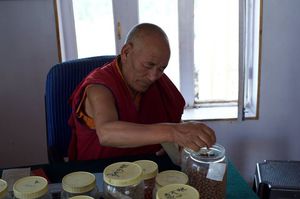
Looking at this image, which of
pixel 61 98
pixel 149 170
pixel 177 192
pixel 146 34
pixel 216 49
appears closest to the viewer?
pixel 177 192

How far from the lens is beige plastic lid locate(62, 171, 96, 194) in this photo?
0.65m

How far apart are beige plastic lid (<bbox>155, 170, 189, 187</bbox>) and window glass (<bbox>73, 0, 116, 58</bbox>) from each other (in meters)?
1.24

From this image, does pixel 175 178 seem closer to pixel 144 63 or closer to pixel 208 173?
pixel 208 173

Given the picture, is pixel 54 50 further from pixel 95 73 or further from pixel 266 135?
pixel 266 135

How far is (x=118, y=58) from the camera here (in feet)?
3.92

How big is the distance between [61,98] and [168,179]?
73cm

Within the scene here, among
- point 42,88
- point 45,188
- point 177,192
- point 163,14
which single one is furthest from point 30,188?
point 163,14

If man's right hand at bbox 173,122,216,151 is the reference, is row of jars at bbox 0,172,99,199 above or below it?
below

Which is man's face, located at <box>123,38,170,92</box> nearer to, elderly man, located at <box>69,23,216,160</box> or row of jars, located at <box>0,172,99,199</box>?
elderly man, located at <box>69,23,216,160</box>

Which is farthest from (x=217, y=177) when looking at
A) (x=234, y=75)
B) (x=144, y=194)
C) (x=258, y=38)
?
(x=234, y=75)

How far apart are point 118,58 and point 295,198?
897 millimetres

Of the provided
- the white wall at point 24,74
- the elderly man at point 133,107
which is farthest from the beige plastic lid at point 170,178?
the white wall at point 24,74

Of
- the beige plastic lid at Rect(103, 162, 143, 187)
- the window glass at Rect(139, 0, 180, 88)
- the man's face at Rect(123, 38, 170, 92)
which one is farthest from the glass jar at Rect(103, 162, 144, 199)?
the window glass at Rect(139, 0, 180, 88)

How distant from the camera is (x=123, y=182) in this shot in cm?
60
